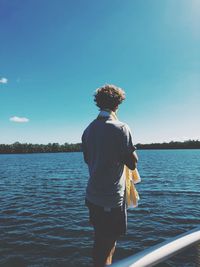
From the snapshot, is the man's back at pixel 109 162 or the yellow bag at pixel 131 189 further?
the yellow bag at pixel 131 189

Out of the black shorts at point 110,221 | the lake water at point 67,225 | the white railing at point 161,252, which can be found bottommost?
the lake water at point 67,225

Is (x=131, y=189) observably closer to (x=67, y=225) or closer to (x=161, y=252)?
(x=161, y=252)

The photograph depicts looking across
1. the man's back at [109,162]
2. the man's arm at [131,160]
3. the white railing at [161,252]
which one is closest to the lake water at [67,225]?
the man's back at [109,162]

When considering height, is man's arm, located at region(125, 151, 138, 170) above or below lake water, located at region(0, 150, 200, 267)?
above

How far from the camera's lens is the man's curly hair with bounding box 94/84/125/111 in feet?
12.6

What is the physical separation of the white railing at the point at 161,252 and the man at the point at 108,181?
5.30 ft

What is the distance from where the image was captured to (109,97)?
12.5 feet

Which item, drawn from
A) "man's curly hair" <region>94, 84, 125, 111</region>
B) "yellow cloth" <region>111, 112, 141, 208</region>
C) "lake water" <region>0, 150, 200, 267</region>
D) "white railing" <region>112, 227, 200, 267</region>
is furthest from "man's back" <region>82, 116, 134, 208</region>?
"lake water" <region>0, 150, 200, 267</region>

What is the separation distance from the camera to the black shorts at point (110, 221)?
3.52 metres

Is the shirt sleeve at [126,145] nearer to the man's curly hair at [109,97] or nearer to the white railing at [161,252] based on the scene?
the man's curly hair at [109,97]

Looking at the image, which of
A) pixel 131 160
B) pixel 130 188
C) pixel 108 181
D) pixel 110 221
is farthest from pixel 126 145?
pixel 110 221

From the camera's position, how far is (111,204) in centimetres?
352

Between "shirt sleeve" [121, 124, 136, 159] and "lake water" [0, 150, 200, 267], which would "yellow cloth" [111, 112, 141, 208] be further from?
"lake water" [0, 150, 200, 267]

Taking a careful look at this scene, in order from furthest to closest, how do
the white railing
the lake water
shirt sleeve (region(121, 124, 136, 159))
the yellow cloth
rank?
1. the lake water
2. the yellow cloth
3. shirt sleeve (region(121, 124, 136, 159))
4. the white railing
